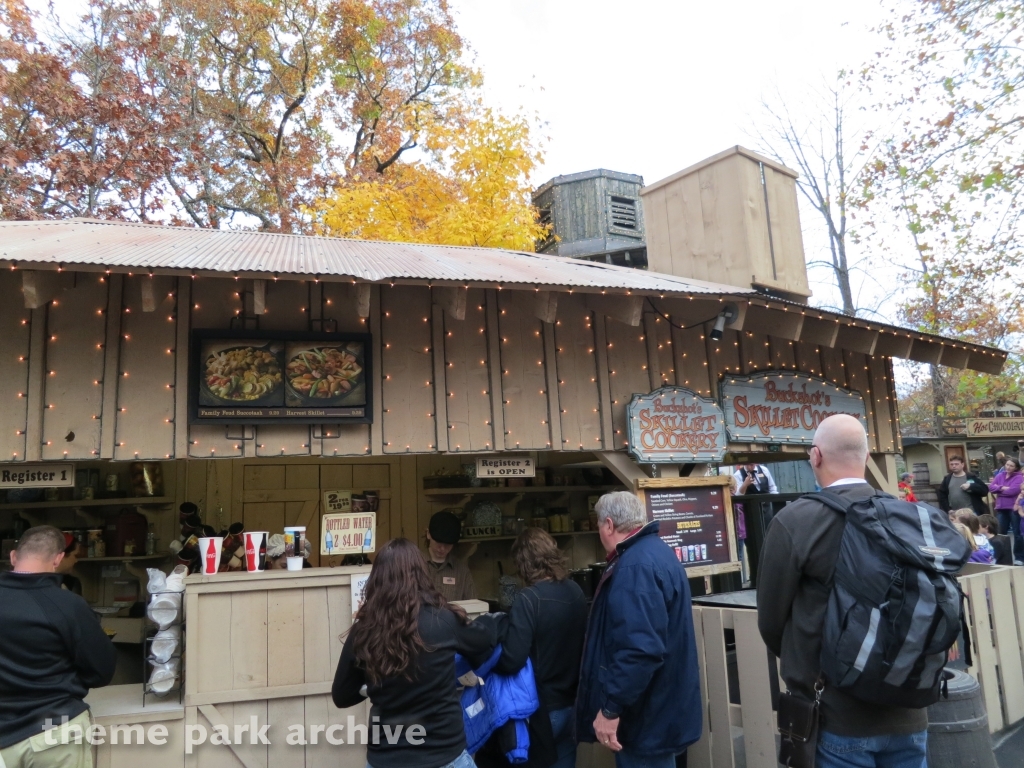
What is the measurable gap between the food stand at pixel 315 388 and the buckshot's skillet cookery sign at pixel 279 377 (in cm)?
1

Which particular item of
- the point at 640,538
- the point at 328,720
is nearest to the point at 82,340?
the point at 328,720

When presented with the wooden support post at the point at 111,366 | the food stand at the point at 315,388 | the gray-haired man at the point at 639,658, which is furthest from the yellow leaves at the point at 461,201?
the gray-haired man at the point at 639,658

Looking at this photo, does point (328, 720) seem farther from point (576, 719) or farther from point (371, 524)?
point (576, 719)

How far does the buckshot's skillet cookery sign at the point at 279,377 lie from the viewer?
184 inches

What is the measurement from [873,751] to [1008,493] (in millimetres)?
10254

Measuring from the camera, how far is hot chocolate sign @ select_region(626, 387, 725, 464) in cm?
588

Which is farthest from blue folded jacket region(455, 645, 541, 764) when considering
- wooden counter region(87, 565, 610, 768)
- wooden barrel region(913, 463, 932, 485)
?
wooden barrel region(913, 463, 932, 485)

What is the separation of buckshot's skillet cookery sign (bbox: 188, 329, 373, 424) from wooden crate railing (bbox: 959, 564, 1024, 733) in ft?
13.7

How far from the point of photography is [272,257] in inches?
186

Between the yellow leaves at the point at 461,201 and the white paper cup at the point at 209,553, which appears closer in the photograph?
the white paper cup at the point at 209,553

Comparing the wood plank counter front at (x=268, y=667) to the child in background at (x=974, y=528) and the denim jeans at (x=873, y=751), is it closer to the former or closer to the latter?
the denim jeans at (x=873, y=751)

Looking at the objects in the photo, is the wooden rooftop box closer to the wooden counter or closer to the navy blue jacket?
the navy blue jacket

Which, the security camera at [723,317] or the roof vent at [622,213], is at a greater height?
the roof vent at [622,213]

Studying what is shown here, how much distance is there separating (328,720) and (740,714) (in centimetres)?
223
